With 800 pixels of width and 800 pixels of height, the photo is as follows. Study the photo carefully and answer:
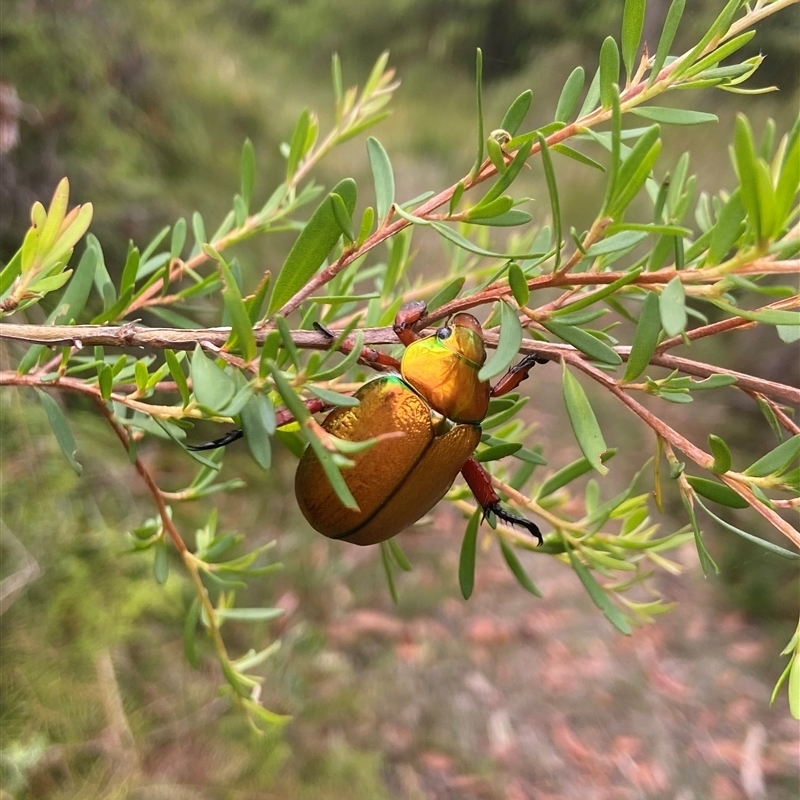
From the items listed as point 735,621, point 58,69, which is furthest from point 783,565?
point 58,69

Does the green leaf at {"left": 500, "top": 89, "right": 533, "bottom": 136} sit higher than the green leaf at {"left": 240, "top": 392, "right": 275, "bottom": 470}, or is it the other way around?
the green leaf at {"left": 500, "top": 89, "right": 533, "bottom": 136}

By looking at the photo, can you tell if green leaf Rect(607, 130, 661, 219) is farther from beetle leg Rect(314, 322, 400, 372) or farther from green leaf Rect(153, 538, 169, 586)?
green leaf Rect(153, 538, 169, 586)

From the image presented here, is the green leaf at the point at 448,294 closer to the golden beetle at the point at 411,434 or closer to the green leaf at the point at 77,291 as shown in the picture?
the golden beetle at the point at 411,434

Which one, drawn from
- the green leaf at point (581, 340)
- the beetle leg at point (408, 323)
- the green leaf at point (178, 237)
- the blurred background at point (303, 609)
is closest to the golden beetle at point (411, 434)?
the beetle leg at point (408, 323)

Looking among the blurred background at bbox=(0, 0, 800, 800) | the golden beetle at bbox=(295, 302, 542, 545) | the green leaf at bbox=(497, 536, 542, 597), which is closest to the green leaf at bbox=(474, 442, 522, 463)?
the golden beetle at bbox=(295, 302, 542, 545)

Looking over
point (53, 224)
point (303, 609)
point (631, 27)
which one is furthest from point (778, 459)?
point (303, 609)

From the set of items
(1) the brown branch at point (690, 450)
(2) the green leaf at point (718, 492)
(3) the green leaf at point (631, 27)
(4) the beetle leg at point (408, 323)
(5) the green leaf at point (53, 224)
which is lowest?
(2) the green leaf at point (718, 492)
